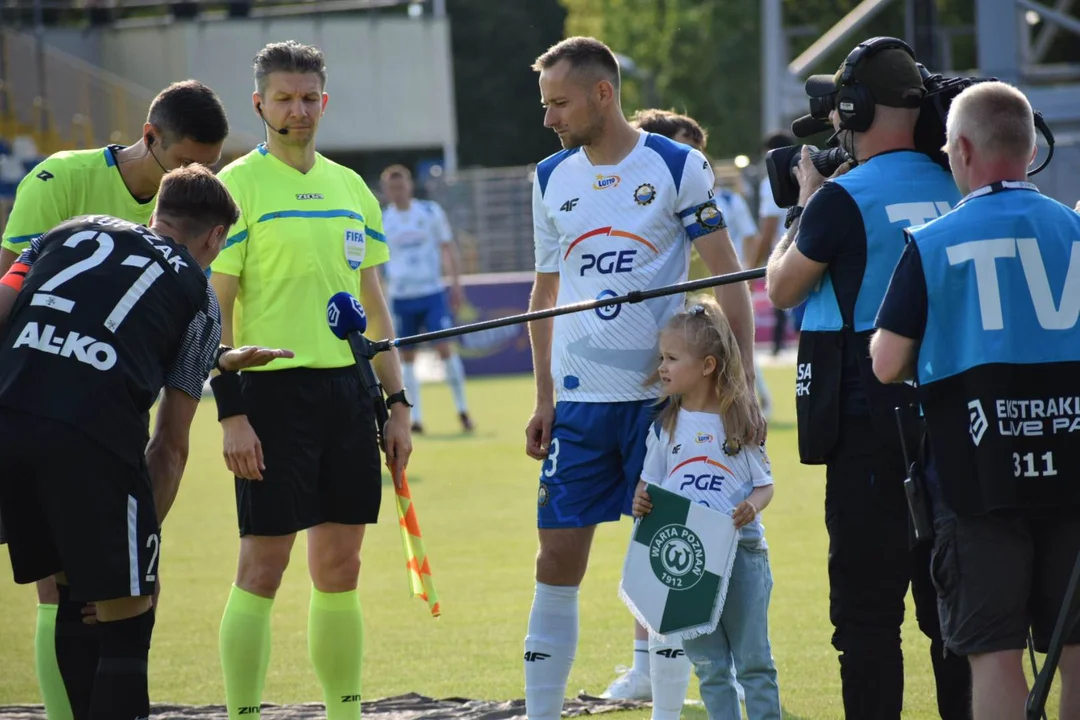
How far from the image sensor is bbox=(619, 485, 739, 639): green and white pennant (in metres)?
4.61

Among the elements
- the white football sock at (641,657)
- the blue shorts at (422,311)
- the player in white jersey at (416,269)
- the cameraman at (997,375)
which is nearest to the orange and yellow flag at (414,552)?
the white football sock at (641,657)

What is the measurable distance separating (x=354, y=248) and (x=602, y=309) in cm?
94

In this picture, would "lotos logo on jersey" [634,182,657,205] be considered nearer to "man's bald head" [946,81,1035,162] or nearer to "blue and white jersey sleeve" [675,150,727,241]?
"blue and white jersey sleeve" [675,150,727,241]

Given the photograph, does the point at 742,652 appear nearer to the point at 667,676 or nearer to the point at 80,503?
the point at 667,676

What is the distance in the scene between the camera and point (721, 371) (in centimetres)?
483

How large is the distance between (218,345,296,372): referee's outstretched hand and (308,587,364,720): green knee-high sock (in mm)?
998

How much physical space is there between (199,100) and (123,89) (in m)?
28.5

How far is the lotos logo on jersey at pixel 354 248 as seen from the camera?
5.28 meters

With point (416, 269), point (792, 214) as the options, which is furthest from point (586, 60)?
point (416, 269)

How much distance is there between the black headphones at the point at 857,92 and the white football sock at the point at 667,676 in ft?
5.66

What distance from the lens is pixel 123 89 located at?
32000 millimetres

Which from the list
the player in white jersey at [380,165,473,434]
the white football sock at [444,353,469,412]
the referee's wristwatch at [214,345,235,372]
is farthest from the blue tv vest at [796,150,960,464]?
the white football sock at [444,353,469,412]

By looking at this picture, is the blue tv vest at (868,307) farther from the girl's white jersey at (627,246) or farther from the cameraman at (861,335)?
the girl's white jersey at (627,246)

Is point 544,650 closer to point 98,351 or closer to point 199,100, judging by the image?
point 98,351
